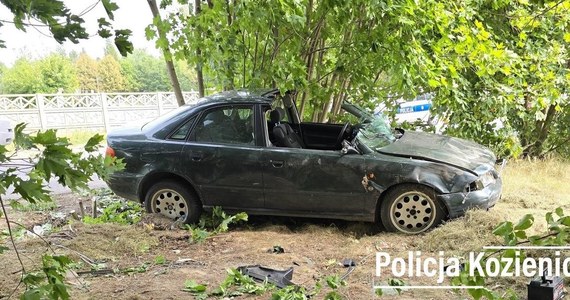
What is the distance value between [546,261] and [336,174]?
7.44ft

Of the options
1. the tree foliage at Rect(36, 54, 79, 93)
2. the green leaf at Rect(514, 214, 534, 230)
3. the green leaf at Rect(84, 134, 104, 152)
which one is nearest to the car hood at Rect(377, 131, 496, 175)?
the green leaf at Rect(514, 214, 534, 230)

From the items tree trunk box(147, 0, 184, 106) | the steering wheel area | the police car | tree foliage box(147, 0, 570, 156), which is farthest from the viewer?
the police car

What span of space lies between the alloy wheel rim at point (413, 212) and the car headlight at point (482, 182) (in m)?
0.42

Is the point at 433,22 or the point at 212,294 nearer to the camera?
the point at 212,294

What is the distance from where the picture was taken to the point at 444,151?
4996mm

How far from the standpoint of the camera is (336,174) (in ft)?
15.9

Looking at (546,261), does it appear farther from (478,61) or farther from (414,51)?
(478,61)

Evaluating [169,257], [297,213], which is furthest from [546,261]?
[169,257]

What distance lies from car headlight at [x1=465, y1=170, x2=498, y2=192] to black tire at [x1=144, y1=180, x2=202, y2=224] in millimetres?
3004

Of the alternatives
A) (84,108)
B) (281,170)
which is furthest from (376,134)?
(84,108)

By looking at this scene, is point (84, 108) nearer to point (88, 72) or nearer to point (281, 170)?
point (88, 72)

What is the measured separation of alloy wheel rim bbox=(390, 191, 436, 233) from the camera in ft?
15.2

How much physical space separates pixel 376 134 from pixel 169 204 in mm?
2635

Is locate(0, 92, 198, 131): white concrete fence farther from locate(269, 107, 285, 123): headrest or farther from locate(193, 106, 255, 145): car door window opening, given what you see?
locate(193, 106, 255, 145): car door window opening
